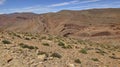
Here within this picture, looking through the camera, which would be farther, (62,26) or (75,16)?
(75,16)

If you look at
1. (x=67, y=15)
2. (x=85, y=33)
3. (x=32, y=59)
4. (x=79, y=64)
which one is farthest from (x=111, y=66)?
(x=67, y=15)

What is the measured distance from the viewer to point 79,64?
12914 millimetres

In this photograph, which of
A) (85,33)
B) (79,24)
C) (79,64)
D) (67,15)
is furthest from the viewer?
(67,15)

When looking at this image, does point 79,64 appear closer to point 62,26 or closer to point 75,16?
point 62,26

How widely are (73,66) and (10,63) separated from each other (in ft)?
9.93

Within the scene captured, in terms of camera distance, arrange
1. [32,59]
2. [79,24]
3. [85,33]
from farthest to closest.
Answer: [79,24] → [85,33] → [32,59]

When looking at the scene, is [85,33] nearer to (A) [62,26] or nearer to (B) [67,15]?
(A) [62,26]

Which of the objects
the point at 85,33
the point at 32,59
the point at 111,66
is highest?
the point at 32,59

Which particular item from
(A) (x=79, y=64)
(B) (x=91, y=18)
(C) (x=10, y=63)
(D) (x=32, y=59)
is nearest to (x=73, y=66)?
(A) (x=79, y=64)

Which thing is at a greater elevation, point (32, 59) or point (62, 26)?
point (32, 59)

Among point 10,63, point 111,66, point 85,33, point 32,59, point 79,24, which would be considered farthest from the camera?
point 79,24

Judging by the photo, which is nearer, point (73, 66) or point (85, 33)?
point (73, 66)

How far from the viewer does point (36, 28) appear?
78375 mm

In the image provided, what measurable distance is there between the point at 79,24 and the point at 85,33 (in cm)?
890
